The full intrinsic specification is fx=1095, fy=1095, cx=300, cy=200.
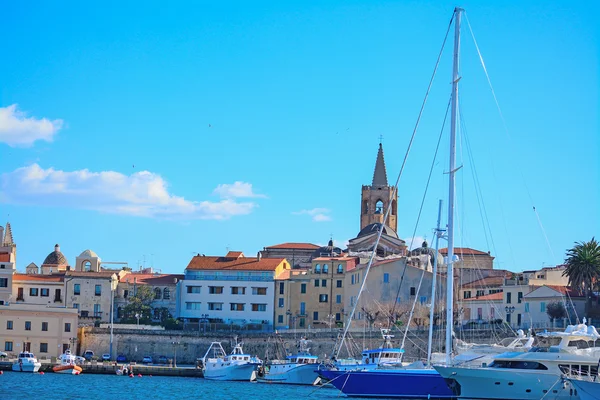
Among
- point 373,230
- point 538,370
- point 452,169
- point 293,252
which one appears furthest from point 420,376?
point 293,252

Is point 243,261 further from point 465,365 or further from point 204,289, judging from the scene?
point 465,365

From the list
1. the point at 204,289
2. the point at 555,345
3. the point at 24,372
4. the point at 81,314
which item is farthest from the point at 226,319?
the point at 555,345

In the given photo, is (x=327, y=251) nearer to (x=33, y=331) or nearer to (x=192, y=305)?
(x=192, y=305)

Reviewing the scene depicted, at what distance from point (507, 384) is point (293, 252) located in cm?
8139

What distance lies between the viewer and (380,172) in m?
142

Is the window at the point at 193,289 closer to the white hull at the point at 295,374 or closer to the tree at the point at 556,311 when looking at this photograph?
the white hull at the point at 295,374

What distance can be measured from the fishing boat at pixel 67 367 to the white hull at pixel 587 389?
4899 centimetres

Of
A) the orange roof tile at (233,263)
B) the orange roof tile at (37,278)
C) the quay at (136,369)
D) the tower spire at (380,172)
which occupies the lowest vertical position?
the quay at (136,369)

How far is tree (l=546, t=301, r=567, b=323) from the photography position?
81.7 metres

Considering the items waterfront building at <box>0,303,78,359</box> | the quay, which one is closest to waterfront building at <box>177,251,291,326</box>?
waterfront building at <box>0,303,78,359</box>

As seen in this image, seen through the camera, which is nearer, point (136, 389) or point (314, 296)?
point (136, 389)

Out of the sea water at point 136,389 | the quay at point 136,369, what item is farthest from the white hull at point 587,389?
the quay at point 136,369

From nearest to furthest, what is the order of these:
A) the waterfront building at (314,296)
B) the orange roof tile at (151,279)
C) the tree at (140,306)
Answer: the waterfront building at (314,296)
the tree at (140,306)
the orange roof tile at (151,279)

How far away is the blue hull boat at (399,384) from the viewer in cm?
5631
